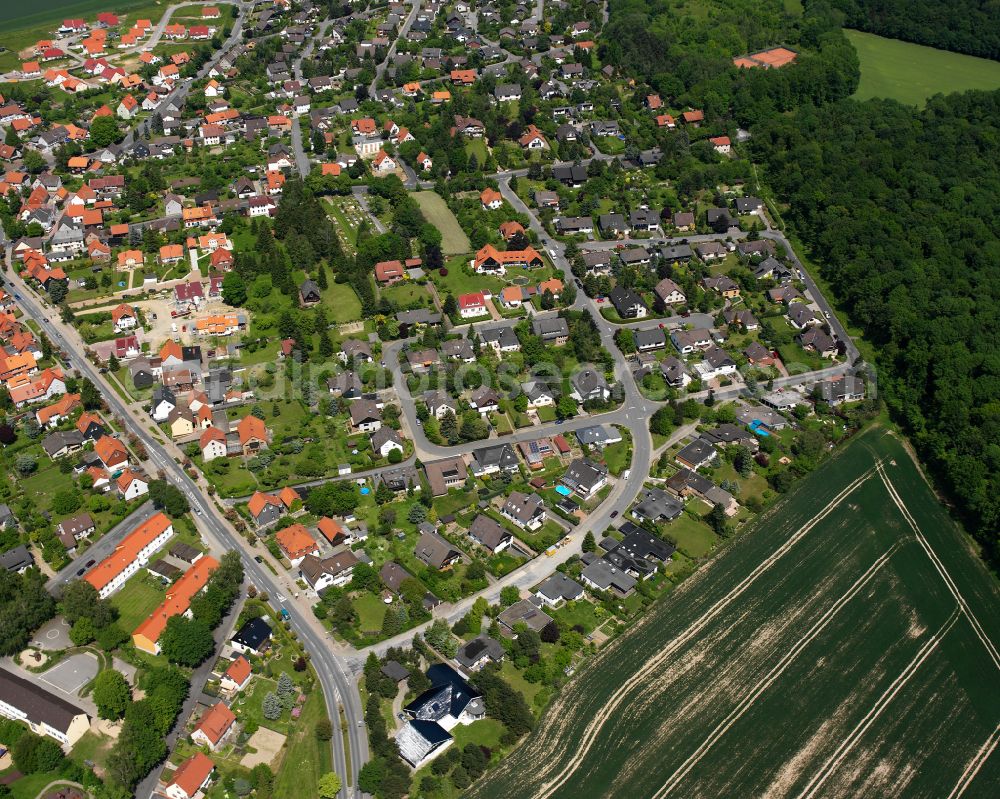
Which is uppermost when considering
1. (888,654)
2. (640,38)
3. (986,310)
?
(640,38)

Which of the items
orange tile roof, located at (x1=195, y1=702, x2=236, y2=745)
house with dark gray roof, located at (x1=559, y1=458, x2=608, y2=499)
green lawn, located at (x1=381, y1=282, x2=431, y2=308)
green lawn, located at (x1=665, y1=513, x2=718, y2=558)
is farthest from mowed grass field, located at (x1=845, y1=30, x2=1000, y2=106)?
orange tile roof, located at (x1=195, y1=702, x2=236, y2=745)

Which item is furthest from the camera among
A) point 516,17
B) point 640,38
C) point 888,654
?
point 516,17

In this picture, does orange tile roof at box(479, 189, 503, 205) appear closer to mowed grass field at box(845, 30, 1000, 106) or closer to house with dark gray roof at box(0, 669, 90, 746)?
mowed grass field at box(845, 30, 1000, 106)

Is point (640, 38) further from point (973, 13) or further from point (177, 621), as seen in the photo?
point (177, 621)

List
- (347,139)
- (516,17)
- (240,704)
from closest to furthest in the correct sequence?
1. (240,704)
2. (347,139)
3. (516,17)

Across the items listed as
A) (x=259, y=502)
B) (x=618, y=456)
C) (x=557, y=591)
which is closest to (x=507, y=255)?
(x=618, y=456)

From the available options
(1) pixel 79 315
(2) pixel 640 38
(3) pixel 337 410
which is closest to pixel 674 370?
(3) pixel 337 410

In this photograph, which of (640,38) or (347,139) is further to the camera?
(640,38)
